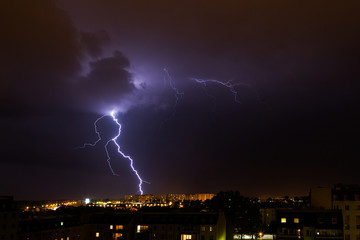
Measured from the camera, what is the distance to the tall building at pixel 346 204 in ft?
155

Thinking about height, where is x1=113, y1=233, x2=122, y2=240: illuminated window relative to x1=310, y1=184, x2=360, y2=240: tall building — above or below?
below

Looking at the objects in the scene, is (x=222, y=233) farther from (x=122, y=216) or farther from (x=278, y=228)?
(x=122, y=216)

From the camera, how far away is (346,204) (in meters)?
49.0

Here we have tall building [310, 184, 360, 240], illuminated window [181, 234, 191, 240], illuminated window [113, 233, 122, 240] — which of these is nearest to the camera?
tall building [310, 184, 360, 240]

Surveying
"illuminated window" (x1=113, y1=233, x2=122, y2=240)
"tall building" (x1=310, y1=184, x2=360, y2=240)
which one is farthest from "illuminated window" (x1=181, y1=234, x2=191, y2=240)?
"tall building" (x1=310, y1=184, x2=360, y2=240)

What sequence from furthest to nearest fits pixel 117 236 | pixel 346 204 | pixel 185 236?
pixel 117 236
pixel 185 236
pixel 346 204

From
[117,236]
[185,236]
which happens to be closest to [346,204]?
[185,236]

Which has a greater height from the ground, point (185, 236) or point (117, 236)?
point (185, 236)

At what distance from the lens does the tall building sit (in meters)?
47.2

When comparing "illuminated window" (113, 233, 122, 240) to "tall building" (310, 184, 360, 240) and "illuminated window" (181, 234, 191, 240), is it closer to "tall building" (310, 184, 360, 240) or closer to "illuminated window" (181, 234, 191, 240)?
"illuminated window" (181, 234, 191, 240)

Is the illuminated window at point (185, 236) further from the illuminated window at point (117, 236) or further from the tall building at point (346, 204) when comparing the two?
the tall building at point (346, 204)

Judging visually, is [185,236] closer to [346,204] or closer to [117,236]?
[117,236]

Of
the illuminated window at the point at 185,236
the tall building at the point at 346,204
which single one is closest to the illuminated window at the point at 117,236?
the illuminated window at the point at 185,236

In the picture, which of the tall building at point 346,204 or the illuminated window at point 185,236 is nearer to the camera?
the tall building at point 346,204
